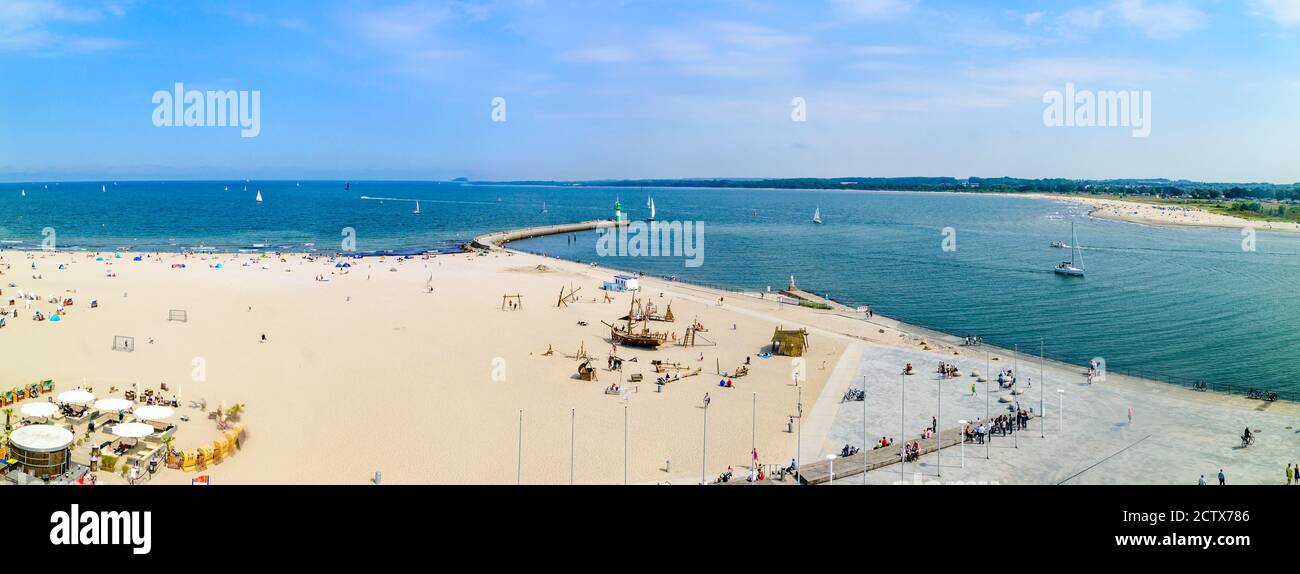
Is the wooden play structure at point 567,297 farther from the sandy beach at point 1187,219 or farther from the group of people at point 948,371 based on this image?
the sandy beach at point 1187,219

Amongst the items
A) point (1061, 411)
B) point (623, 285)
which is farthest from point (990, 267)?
point (1061, 411)

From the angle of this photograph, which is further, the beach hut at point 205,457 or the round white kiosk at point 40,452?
the beach hut at point 205,457

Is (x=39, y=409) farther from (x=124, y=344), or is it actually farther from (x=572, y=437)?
(x=572, y=437)

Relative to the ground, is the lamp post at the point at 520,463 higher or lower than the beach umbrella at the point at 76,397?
lower

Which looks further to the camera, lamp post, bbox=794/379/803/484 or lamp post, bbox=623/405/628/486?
lamp post, bbox=623/405/628/486

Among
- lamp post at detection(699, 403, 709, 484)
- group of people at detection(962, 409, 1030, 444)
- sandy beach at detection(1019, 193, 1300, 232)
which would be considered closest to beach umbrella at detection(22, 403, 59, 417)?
lamp post at detection(699, 403, 709, 484)

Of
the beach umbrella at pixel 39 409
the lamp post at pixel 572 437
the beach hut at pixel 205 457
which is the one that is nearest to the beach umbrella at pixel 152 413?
the beach umbrella at pixel 39 409

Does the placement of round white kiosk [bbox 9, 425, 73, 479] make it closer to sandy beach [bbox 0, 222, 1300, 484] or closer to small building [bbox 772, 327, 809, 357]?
sandy beach [bbox 0, 222, 1300, 484]
